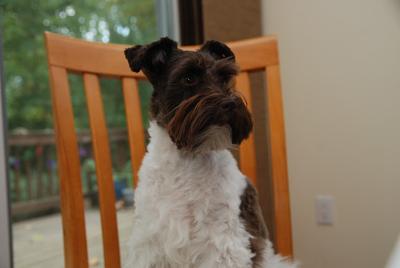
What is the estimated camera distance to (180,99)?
954 mm

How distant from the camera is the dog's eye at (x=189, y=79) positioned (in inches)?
37.5

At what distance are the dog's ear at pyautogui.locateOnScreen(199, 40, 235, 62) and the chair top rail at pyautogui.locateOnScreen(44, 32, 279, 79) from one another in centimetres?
20

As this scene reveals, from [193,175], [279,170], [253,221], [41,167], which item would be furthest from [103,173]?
[41,167]

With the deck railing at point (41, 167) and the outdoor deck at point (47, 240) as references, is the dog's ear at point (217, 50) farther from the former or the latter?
the deck railing at point (41, 167)

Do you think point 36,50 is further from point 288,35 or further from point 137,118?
point 288,35

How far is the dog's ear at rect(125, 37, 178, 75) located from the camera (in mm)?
960

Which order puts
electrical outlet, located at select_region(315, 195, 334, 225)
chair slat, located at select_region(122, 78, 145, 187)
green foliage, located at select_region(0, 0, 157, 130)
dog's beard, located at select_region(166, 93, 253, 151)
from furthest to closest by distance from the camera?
electrical outlet, located at select_region(315, 195, 334, 225), green foliage, located at select_region(0, 0, 157, 130), chair slat, located at select_region(122, 78, 145, 187), dog's beard, located at select_region(166, 93, 253, 151)

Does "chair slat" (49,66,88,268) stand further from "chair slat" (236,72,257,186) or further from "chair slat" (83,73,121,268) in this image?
"chair slat" (236,72,257,186)

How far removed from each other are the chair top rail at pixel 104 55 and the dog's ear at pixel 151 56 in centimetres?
17

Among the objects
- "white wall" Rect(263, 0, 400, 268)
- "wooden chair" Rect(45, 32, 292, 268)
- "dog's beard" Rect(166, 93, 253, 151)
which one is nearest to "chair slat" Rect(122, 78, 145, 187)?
"wooden chair" Rect(45, 32, 292, 268)

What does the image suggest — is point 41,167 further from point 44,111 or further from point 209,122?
point 209,122

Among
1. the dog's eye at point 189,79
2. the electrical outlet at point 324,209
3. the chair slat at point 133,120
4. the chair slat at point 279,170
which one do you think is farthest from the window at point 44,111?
the electrical outlet at point 324,209

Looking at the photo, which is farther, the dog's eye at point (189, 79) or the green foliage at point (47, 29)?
the green foliage at point (47, 29)

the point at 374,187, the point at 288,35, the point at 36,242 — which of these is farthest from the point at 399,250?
the point at 36,242
